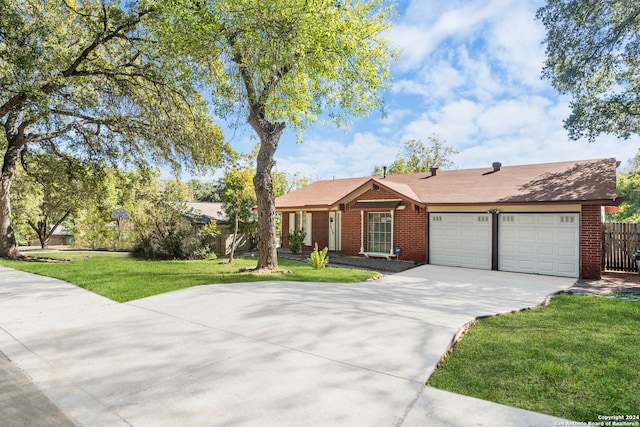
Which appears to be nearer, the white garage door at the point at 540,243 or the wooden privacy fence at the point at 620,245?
the white garage door at the point at 540,243

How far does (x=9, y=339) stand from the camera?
4.96 metres

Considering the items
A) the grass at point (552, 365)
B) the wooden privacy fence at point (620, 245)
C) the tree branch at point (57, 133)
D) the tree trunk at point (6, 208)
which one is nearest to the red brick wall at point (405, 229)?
the wooden privacy fence at point (620, 245)

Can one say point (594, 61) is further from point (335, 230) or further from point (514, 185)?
point (335, 230)

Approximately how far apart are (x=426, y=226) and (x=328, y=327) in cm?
976

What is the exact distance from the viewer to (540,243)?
11.7 m

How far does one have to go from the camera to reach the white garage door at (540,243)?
11.2m

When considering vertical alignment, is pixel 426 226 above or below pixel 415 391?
above

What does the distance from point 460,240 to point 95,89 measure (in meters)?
15.1

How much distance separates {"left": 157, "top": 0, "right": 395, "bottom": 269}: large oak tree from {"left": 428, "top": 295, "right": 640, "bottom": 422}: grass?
24.2 feet

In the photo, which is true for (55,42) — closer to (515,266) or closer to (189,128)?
(189,128)

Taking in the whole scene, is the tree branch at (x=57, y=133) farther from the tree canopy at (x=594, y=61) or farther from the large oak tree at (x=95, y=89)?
the tree canopy at (x=594, y=61)

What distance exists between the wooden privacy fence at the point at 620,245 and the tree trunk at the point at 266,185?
11203mm

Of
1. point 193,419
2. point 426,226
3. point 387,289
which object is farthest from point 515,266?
point 193,419

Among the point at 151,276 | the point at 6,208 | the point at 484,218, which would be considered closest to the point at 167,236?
the point at 151,276
